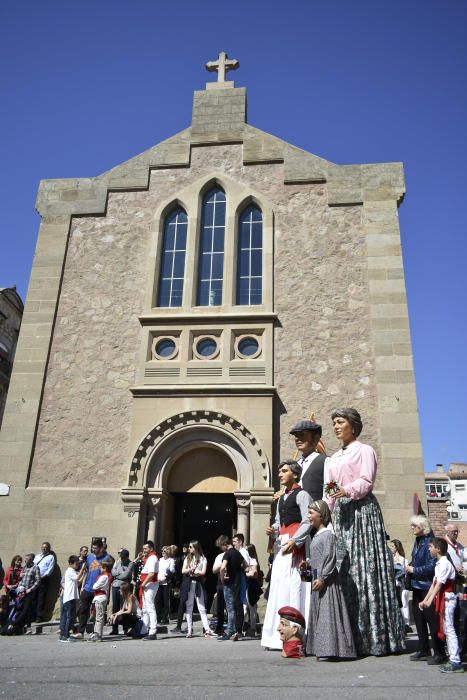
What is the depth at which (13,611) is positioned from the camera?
33.1ft

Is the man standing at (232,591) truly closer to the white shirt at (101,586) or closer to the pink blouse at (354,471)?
the white shirt at (101,586)

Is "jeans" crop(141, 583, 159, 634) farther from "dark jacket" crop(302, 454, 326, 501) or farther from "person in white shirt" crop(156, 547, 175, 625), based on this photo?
"dark jacket" crop(302, 454, 326, 501)

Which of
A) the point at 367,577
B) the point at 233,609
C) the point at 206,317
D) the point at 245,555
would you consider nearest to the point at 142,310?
the point at 206,317

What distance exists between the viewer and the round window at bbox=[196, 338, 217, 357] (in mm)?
13617

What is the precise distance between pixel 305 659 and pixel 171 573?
18.9ft

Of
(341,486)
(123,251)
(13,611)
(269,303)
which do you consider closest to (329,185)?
(269,303)

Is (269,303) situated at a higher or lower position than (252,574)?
higher

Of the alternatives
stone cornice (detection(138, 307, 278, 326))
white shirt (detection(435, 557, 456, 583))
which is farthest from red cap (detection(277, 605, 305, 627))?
stone cornice (detection(138, 307, 278, 326))

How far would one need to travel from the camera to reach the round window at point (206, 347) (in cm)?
1362

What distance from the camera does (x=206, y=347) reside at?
13.7 meters

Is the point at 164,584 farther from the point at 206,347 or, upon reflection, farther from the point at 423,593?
the point at 423,593

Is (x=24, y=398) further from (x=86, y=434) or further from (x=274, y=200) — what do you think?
(x=274, y=200)

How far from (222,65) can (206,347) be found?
8.63 meters

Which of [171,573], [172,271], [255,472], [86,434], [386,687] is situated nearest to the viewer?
[386,687]
